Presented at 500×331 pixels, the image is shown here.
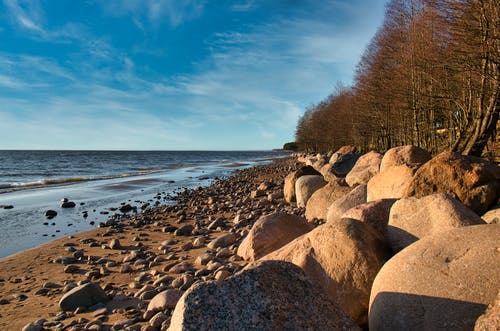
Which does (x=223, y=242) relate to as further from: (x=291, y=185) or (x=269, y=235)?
(x=291, y=185)

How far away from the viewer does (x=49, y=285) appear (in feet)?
18.3

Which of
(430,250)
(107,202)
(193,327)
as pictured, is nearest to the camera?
(193,327)

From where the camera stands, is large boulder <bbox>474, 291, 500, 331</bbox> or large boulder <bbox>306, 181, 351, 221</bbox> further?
large boulder <bbox>306, 181, 351, 221</bbox>

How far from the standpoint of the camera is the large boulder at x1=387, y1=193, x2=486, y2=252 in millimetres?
3641

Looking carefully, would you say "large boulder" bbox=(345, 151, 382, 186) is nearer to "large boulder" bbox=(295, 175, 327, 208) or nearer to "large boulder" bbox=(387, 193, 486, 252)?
"large boulder" bbox=(295, 175, 327, 208)

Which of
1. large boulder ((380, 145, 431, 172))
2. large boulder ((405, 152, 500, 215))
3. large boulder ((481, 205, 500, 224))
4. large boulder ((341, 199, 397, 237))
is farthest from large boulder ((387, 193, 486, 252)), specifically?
large boulder ((380, 145, 431, 172))

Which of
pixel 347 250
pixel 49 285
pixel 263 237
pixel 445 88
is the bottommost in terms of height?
pixel 49 285

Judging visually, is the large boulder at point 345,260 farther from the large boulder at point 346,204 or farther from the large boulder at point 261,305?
the large boulder at point 346,204

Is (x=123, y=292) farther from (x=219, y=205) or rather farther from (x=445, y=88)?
(x=445, y=88)

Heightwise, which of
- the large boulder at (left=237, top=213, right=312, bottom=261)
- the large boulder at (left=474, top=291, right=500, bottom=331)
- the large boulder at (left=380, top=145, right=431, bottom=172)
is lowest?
the large boulder at (left=237, top=213, right=312, bottom=261)

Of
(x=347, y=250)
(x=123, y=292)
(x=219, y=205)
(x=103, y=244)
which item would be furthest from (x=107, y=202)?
(x=347, y=250)

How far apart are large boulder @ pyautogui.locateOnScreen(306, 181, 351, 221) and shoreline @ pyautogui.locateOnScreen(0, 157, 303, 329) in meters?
1.37

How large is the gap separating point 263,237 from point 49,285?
11.4ft

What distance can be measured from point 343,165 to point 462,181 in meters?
7.34
